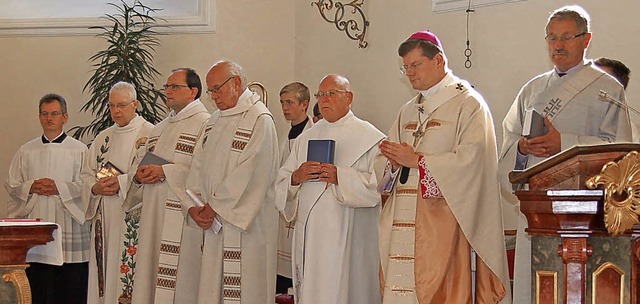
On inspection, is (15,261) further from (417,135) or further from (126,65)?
(126,65)

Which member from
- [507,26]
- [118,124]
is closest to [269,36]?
[118,124]

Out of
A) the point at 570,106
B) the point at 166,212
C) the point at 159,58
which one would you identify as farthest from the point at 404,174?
the point at 159,58

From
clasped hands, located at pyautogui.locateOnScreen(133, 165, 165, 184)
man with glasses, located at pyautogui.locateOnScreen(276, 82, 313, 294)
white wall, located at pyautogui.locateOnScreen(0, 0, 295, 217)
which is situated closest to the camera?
clasped hands, located at pyautogui.locateOnScreen(133, 165, 165, 184)

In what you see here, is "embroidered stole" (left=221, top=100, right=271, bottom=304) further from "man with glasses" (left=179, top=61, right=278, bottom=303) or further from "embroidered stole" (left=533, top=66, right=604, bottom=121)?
"embroidered stole" (left=533, top=66, right=604, bottom=121)

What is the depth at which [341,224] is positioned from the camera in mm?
6852

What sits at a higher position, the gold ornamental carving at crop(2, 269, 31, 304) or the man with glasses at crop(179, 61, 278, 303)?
the man with glasses at crop(179, 61, 278, 303)

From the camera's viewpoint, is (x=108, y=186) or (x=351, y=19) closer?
(x=108, y=186)

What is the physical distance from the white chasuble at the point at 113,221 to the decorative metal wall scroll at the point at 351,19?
7.41 ft

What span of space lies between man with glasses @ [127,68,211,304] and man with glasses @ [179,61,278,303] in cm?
18

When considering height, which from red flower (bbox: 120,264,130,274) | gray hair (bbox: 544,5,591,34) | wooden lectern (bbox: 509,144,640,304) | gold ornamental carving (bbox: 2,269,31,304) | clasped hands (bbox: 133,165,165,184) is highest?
gray hair (bbox: 544,5,591,34)

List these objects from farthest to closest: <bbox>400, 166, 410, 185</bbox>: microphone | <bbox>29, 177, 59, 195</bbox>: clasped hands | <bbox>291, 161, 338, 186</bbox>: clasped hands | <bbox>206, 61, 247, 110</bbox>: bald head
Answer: <bbox>29, 177, 59, 195</bbox>: clasped hands → <bbox>206, 61, 247, 110</bbox>: bald head → <bbox>291, 161, 338, 186</bbox>: clasped hands → <bbox>400, 166, 410, 185</bbox>: microphone

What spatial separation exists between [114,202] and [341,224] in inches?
108

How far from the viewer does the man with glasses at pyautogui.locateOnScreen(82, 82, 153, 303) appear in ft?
28.1

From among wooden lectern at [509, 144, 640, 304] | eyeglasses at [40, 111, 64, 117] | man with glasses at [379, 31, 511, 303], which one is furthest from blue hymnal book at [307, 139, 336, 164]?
eyeglasses at [40, 111, 64, 117]
